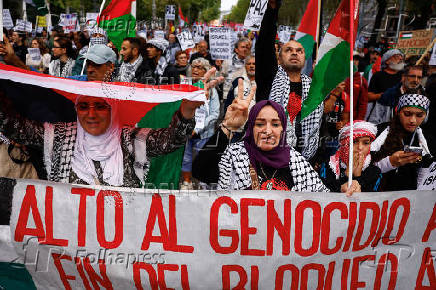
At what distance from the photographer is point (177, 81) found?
20.9 feet

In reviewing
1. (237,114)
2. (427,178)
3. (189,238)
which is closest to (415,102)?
(427,178)

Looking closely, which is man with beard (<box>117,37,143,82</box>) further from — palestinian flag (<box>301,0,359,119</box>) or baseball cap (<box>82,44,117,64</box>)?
palestinian flag (<box>301,0,359,119</box>)

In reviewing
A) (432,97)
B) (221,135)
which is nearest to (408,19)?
(432,97)

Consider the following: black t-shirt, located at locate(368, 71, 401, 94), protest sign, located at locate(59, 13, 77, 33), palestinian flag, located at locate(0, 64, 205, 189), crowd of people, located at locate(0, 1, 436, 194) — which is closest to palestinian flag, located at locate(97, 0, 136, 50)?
crowd of people, located at locate(0, 1, 436, 194)

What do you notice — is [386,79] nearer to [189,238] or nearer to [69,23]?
[189,238]

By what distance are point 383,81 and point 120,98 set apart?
5.28 metres

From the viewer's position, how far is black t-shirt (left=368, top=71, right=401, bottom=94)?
655 cm

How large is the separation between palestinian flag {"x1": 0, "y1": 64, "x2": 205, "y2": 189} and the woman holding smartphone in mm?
1603

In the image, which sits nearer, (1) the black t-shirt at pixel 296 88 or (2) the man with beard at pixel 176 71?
(1) the black t-shirt at pixel 296 88

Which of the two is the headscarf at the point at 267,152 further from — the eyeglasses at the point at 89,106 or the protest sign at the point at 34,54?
the protest sign at the point at 34,54

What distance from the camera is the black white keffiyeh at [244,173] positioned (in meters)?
2.45

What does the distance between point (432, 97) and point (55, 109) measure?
15.4 ft

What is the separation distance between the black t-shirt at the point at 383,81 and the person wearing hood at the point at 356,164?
395cm

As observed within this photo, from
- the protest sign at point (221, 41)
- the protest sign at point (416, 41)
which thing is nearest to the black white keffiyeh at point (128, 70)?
the protest sign at point (221, 41)
